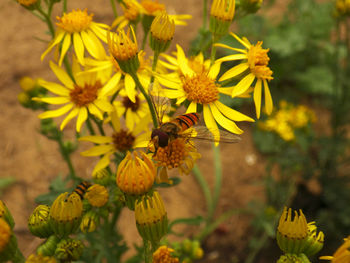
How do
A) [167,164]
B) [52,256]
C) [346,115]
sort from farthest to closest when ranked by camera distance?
[346,115]
[167,164]
[52,256]

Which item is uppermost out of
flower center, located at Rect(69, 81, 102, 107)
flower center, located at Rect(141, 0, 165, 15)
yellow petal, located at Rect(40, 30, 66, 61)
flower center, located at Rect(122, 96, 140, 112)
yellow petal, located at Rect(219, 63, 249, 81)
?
flower center, located at Rect(141, 0, 165, 15)

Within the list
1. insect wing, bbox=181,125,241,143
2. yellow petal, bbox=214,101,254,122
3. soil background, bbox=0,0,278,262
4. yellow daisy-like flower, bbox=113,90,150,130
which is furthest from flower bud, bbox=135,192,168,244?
soil background, bbox=0,0,278,262

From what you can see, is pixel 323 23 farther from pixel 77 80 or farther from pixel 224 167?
pixel 77 80

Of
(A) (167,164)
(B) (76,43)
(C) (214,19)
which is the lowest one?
(A) (167,164)

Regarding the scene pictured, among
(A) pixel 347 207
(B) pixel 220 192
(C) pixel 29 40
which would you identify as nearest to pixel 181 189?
(B) pixel 220 192

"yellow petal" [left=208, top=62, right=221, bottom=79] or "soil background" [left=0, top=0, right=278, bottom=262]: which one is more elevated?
"yellow petal" [left=208, top=62, right=221, bottom=79]

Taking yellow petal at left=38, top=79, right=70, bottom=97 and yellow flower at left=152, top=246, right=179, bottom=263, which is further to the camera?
yellow petal at left=38, top=79, right=70, bottom=97

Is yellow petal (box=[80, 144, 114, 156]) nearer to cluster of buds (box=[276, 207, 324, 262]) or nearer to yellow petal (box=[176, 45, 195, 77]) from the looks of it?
yellow petal (box=[176, 45, 195, 77])
